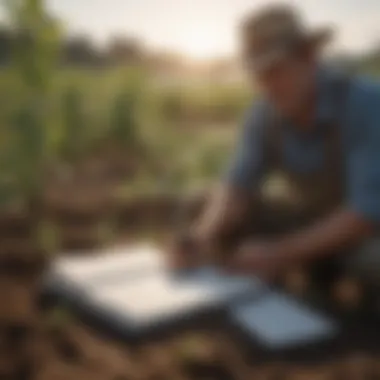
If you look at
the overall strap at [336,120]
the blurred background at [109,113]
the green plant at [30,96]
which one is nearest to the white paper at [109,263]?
the blurred background at [109,113]

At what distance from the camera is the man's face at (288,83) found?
1291 mm

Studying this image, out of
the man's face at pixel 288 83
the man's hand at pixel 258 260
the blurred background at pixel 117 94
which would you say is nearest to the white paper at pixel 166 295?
the man's hand at pixel 258 260

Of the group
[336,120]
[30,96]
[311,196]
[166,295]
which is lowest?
[166,295]

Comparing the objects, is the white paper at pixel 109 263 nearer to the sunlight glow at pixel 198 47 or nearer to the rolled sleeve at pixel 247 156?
the rolled sleeve at pixel 247 156

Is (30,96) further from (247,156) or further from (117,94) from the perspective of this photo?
(247,156)

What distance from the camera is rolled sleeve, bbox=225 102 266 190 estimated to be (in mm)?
1323

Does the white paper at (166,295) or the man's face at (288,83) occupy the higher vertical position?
the man's face at (288,83)

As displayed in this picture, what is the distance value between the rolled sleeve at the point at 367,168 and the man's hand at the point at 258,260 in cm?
14

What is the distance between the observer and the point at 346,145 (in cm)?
129

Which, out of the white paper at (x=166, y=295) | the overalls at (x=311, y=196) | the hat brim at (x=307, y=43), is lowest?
the white paper at (x=166, y=295)

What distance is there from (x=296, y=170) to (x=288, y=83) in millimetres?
136

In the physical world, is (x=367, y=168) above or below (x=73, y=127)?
below

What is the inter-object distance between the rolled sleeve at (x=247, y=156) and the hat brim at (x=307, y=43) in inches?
3.5

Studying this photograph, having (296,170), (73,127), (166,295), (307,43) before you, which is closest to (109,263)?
(166,295)
